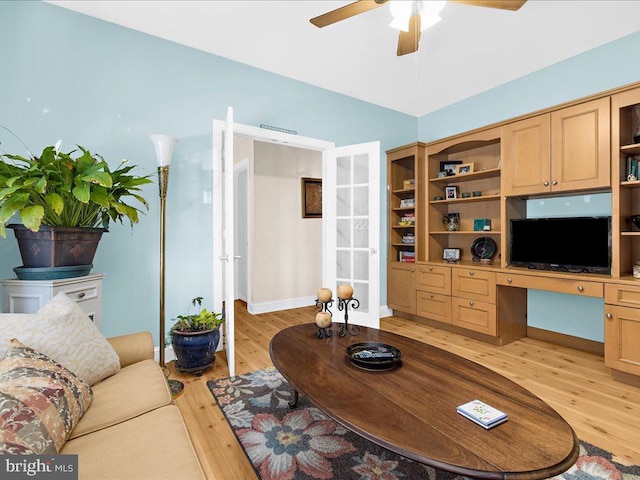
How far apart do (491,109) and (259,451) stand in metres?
4.19

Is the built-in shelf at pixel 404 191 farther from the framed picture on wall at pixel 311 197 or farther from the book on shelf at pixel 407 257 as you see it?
the framed picture on wall at pixel 311 197

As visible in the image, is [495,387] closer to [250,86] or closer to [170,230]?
[170,230]

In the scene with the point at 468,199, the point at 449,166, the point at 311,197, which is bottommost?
the point at 468,199

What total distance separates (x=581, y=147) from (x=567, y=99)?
0.77 meters

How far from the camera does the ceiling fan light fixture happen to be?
1808mm

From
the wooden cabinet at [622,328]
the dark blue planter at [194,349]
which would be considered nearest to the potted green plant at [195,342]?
the dark blue planter at [194,349]

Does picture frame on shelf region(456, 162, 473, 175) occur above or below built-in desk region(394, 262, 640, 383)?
above

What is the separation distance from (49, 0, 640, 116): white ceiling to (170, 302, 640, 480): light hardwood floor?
2892 millimetres

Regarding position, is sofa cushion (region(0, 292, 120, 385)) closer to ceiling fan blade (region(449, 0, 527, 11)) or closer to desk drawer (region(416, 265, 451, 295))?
ceiling fan blade (region(449, 0, 527, 11))

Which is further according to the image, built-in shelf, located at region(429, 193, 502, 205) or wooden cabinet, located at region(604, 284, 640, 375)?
built-in shelf, located at region(429, 193, 502, 205)

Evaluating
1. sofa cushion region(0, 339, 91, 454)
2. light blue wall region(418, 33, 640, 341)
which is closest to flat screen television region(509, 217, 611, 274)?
light blue wall region(418, 33, 640, 341)

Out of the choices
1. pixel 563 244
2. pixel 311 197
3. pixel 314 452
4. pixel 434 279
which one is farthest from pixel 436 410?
pixel 311 197

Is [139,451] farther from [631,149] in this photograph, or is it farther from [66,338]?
[631,149]

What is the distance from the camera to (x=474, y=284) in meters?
3.36
